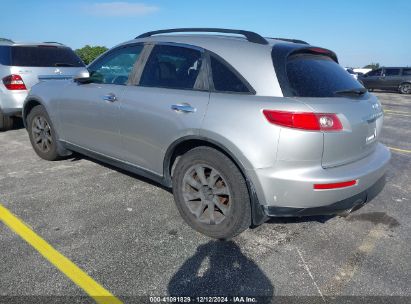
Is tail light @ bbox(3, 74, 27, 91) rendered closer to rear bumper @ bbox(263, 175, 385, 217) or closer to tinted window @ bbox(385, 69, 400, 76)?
rear bumper @ bbox(263, 175, 385, 217)

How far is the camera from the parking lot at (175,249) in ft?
8.04

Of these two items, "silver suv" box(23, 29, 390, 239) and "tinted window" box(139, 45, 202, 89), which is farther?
"tinted window" box(139, 45, 202, 89)

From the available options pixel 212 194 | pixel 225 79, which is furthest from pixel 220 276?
pixel 225 79

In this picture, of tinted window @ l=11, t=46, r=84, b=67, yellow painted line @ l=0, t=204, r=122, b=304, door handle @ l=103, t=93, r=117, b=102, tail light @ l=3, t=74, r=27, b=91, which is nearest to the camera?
yellow painted line @ l=0, t=204, r=122, b=304

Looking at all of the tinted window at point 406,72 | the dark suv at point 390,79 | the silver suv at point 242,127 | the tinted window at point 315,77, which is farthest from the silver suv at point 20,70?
the tinted window at point 406,72

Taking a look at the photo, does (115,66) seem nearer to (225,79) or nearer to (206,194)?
(225,79)

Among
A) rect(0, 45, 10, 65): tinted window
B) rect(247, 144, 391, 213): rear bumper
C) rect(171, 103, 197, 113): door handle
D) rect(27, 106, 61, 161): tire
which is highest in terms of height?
rect(0, 45, 10, 65): tinted window

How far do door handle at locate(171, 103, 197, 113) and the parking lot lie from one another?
108 cm

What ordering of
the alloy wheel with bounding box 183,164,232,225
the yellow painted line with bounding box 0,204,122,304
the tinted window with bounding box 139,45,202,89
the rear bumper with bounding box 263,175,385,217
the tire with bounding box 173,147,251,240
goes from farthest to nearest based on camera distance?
the tinted window with bounding box 139,45,202,89, the alloy wheel with bounding box 183,164,232,225, the tire with bounding box 173,147,251,240, the rear bumper with bounding box 263,175,385,217, the yellow painted line with bounding box 0,204,122,304

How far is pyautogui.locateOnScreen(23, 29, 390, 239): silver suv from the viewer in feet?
8.43

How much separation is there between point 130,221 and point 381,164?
7.63 feet

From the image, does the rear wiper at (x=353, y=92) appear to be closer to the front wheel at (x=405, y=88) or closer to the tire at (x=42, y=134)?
the tire at (x=42, y=134)

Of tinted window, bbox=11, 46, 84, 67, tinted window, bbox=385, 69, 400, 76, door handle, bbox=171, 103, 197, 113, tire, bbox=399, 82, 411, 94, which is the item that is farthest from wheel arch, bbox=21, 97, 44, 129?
tinted window, bbox=385, 69, 400, 76

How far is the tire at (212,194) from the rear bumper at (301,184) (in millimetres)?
188
